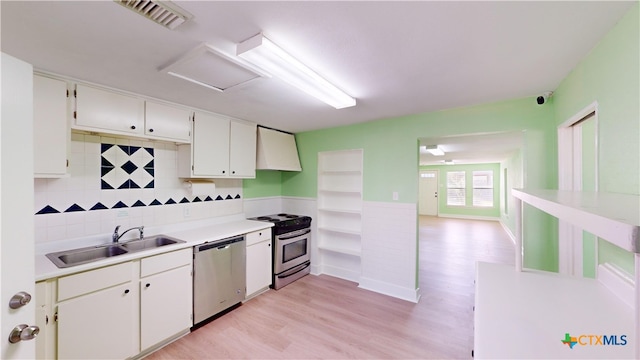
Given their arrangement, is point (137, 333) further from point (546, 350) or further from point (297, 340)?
point (546, 350)

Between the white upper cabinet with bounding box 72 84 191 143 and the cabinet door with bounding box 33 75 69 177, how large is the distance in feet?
0.30

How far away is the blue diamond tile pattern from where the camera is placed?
7.96 feet

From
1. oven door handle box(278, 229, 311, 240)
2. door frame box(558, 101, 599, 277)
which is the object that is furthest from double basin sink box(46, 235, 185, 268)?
door frame box(558, 101, 599, 277)

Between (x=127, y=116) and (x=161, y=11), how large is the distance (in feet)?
4.95

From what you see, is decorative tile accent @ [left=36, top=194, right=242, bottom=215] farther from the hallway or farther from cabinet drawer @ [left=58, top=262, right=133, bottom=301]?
the hallway

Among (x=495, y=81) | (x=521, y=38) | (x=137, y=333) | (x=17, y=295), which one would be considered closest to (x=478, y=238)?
(x=495, y=81)

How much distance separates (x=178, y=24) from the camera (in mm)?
1320

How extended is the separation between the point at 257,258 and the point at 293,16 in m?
2.82

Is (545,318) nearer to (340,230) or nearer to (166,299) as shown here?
(166,299)

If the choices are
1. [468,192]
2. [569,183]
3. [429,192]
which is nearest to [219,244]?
[569,183]

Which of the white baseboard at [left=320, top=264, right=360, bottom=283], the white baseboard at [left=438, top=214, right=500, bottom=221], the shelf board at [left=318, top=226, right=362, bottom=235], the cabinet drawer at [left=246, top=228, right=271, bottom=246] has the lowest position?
the white baseboard at [left=320, top=264, right=360, bottom=283]

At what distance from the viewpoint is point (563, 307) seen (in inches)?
35.9

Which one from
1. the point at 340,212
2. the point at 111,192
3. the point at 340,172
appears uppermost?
the point at 340,172

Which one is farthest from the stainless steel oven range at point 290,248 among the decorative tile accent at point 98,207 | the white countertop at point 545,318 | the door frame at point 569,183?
the door frame at point 569,183
